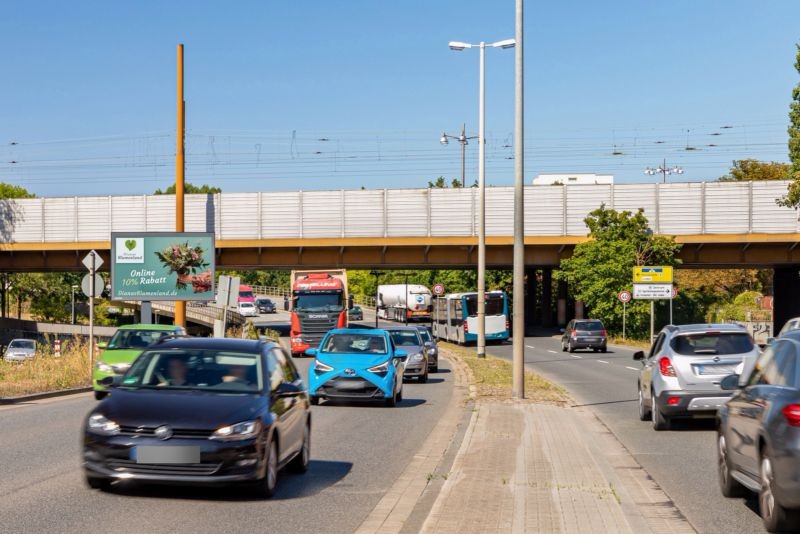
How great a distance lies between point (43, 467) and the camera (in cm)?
1194

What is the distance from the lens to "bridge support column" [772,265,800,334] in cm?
6562

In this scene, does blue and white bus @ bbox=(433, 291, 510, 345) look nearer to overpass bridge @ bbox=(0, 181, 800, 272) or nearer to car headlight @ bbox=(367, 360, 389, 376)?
overpass bridge @ bbox=(0, 181, 800, 272)

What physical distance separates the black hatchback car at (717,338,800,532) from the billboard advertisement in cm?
3404

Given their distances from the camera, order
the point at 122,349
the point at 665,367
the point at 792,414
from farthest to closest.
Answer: the point at 122,349, the point at 665,367, the point at 792,414

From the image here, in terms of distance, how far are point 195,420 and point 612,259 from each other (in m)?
57.9

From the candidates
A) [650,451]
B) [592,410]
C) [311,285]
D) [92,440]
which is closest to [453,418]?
[592,410]

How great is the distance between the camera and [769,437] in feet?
27.5

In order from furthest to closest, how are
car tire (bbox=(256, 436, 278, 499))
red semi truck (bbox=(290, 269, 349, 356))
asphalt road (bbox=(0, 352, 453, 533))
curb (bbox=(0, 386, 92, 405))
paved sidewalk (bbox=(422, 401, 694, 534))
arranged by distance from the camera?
red semi truck (bbox=(290, 269, 349, 356))
curb (bbox=(0, 386, 92, 405))
car tire (bbox=(256, 436, 278, 499))
paved sidewalk (bbox=(422, 401, 694, 534))
asphalt road (bbox=(0, 352, 453, 533))

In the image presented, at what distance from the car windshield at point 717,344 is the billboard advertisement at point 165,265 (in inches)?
1094

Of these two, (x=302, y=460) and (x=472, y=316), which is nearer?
(x=302, y=460)

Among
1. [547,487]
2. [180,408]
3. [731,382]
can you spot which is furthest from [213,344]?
[731,382]

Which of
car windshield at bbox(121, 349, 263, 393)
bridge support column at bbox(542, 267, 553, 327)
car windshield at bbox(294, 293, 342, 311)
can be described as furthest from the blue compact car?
bridge support column at bbox(542, 267, 553, 327)

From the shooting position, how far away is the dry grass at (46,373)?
23.8 metres

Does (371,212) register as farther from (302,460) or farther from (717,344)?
(302,460)
